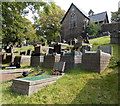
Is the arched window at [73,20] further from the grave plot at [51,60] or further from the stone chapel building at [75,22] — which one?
the grave plot at [51,60]

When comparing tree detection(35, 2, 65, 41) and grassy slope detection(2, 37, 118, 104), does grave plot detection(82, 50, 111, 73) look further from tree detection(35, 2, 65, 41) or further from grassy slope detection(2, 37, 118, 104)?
tree detection(35, 2, 65, 41)

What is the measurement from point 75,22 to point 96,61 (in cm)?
3537

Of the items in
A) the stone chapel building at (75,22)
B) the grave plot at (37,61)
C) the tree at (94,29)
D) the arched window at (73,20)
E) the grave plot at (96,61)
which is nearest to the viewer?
the grave plot at (96,61)

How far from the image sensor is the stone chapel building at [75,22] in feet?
126

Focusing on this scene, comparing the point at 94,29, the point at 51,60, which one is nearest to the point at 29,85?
the point at 51,60

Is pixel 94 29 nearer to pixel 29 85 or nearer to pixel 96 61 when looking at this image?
pixel 96 61

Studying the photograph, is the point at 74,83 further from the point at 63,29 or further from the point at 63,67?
the point at 63,29

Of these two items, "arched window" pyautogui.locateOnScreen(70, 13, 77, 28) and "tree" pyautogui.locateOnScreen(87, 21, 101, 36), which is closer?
"tree" pyautogui.locateOnScreen(87, 21, 101, 36)

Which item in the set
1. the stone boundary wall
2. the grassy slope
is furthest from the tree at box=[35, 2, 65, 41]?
the grassy slope

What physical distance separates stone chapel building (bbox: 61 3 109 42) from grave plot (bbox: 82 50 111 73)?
101 feet

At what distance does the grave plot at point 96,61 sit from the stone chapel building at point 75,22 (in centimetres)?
3069

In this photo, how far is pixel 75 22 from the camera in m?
40.4

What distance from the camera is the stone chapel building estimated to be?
126ft

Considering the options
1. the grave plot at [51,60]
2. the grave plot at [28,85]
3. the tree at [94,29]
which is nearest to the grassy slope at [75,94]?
the grave plot at [28,85]
